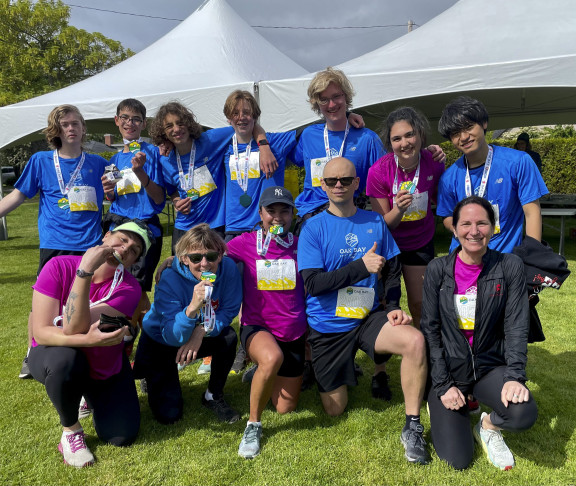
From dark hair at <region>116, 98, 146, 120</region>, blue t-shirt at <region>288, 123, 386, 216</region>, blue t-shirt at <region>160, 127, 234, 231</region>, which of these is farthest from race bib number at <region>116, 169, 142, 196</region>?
blue t-shirt at <region>288, 123, 386, 216</region>

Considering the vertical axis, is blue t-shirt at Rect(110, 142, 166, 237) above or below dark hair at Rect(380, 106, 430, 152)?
below

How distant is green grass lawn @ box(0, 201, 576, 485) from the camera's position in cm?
218

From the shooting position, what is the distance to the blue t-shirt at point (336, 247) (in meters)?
2.57

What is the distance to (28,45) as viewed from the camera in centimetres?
2472

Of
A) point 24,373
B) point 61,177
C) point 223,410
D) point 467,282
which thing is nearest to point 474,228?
point 467,282

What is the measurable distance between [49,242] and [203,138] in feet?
4.72

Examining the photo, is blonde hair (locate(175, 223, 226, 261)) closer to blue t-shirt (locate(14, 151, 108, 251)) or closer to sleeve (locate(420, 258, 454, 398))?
sleeve (locate(420, 258, 454, 398))

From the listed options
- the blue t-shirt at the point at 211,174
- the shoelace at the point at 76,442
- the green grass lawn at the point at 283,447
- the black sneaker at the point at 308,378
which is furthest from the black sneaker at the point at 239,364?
the shoelace at the point at 76,442

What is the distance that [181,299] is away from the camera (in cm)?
262

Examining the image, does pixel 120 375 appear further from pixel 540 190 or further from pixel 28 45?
pixel 28 45

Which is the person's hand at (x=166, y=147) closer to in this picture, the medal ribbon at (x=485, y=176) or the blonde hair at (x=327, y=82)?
the blonde hair at (x=327, y=82)

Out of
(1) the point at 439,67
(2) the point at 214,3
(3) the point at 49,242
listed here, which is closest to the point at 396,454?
(3) the point at 49,242

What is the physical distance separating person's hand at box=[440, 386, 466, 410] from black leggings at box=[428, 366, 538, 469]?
0.06 meters

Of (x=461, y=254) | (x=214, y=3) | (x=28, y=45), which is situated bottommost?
(x=461, y=254)
